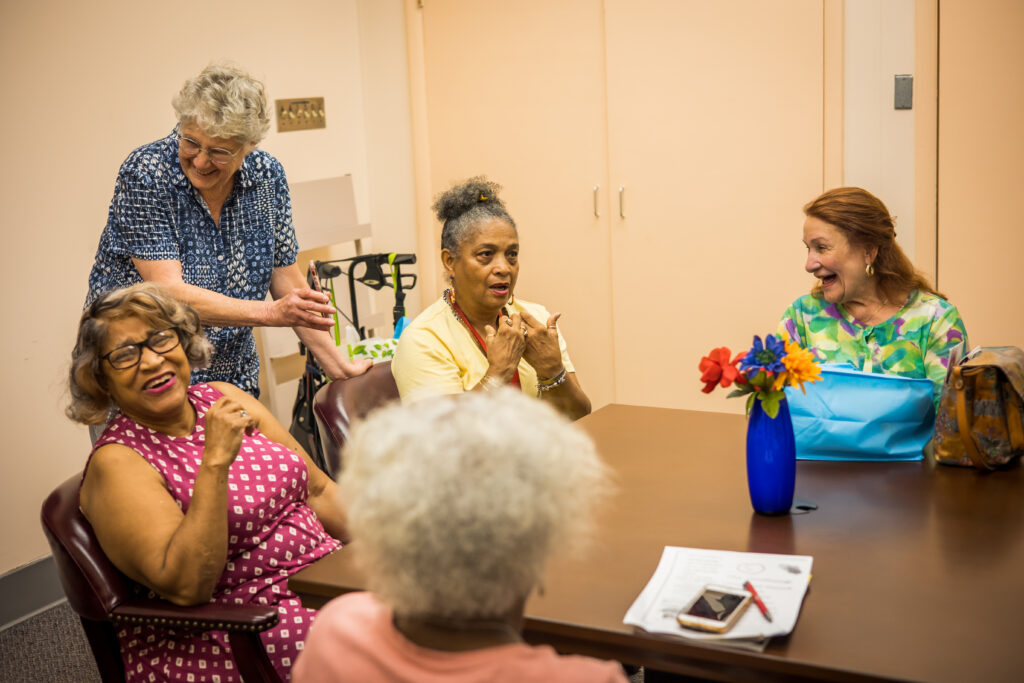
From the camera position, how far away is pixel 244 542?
6.40 feet

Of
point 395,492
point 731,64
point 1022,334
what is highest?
point 731,64

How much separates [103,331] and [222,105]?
0.70 m

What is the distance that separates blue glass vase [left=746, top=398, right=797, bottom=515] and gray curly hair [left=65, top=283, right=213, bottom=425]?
1141 millimetres

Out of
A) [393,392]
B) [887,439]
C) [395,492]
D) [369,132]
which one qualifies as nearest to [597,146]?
[369,132]

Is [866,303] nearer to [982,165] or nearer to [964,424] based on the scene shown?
[964,424]

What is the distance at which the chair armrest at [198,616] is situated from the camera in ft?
5.44

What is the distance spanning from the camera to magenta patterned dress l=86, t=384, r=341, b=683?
6.03 feet

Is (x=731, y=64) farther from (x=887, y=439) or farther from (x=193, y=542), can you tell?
(x=193, y=542)

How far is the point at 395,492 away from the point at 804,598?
2.60 ft

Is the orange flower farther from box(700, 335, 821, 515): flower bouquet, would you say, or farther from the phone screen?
the phone screen

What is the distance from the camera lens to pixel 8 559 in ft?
10.4

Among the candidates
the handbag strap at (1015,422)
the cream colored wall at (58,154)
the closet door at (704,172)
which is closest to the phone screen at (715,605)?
the handbag strap at (1015,422)

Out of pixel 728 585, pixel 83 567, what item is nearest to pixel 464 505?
pixel 728 585

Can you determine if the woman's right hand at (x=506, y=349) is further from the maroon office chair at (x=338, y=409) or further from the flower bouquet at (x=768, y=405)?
the flower bouquet at (x=768, y=405)
